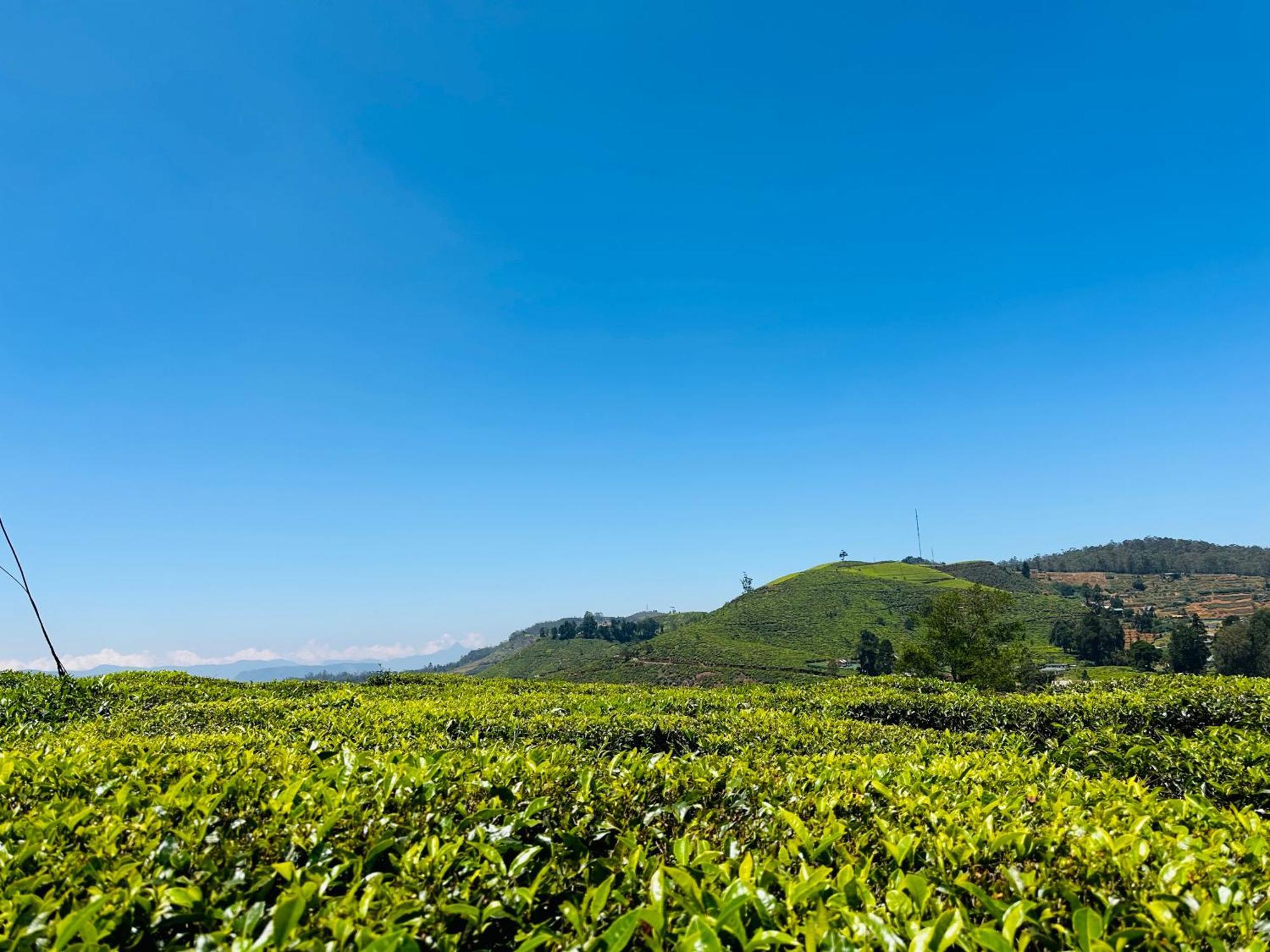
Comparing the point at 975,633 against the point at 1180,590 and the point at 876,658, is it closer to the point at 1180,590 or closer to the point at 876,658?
the point at 876,658

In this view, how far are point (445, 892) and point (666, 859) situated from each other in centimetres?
128

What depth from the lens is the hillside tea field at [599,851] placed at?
2473 millimetres

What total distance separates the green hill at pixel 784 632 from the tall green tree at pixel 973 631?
1633 inches

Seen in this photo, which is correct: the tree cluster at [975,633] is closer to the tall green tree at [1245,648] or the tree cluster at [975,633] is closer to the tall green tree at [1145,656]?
the tall green tree at [1245,648]

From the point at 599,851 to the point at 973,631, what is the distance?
39.7 meters

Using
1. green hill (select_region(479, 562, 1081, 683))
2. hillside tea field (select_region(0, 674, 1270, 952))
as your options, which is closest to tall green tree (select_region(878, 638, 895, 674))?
green hill (select_region(479, 562, 1081, 683))

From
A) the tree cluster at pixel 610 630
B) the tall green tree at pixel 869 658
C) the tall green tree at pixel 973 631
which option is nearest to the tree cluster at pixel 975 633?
the tall green tree at pixel 973 631

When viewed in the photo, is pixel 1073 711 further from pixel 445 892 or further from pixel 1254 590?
pixel 1254 590

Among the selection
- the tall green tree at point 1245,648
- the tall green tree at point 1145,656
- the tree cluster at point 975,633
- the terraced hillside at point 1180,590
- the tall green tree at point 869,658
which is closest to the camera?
the tree cluster at point 975,633

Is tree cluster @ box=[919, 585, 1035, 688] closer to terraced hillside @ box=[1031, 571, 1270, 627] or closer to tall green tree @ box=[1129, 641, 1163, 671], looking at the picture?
tall green tree @ box=[1129, 641, 1163, 671]

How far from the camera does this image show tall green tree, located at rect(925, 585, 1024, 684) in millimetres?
36156

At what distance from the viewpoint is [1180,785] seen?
278 inches

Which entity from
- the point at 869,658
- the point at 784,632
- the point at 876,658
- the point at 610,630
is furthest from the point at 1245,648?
the point at 610,630

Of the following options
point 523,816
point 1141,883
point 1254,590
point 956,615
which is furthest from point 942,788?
point 1254,590
